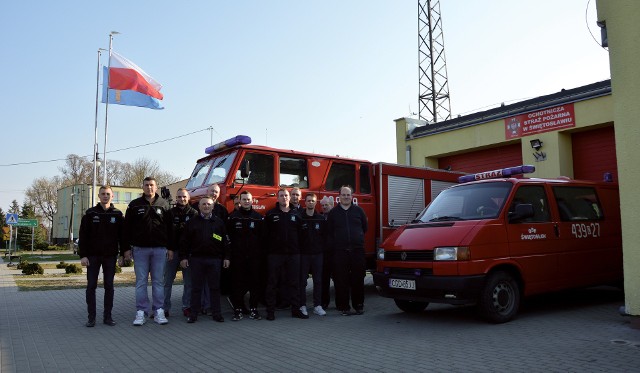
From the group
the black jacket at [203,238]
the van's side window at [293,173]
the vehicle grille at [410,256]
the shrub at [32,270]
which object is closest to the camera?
the vehicle grille at [410,256]

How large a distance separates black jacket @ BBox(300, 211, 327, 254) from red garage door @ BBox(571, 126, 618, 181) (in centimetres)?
886

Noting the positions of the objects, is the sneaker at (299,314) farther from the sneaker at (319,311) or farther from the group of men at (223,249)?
the sneaker at (319,311)

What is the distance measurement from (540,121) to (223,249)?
10.4 metres

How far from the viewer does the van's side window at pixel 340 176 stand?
994cm

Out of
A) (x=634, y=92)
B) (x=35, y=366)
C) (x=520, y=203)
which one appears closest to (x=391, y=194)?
(x=520, y=203)

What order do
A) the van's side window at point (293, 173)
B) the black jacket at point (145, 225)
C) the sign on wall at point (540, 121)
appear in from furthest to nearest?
the sign on wall at point (540, 121) < the van's side window at point (293, 173) < the black jacket at point (145, 225)

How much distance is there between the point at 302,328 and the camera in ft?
23.3

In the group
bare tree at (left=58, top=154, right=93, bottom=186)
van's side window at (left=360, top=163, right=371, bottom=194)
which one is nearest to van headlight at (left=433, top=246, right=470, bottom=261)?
van's side window at (left=360, top=163, right=371, bottom=194)

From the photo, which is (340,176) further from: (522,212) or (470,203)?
(522,212)

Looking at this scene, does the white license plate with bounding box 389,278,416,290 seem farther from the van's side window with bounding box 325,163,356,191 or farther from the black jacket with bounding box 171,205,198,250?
the black jacket with bounding box 171,205,198,250

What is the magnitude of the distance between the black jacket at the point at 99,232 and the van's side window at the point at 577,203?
6.79 metres

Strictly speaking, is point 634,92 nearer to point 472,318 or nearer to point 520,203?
point 520,203

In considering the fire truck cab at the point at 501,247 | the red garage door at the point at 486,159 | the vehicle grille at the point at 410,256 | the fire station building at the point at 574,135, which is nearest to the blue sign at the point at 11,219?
the fire station building at the point at 574,135

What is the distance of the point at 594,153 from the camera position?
528 inches
